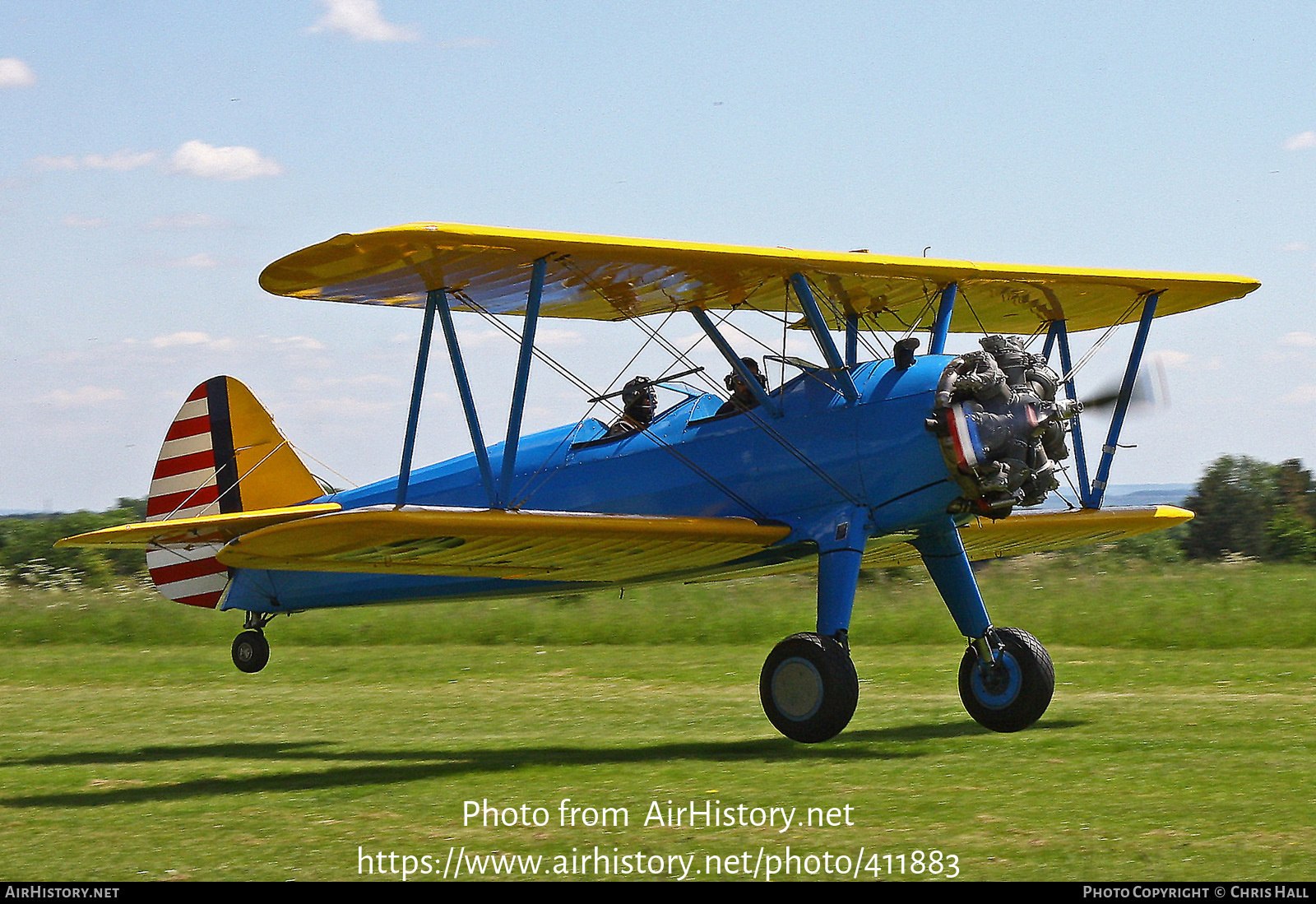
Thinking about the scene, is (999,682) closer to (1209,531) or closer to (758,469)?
(758,469)

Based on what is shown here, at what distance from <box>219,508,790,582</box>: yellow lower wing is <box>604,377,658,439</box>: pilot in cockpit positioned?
1138mm

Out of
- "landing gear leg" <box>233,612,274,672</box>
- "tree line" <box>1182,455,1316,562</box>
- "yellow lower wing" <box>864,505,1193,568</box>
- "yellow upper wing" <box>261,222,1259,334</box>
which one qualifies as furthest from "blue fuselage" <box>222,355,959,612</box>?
"tree line" <box>1182,455,1316,562</box>

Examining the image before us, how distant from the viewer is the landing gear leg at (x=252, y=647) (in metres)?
13.1

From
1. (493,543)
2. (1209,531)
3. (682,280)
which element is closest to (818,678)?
(493,543)

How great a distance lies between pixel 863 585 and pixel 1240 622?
6.66m

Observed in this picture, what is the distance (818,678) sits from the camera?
26.9ft

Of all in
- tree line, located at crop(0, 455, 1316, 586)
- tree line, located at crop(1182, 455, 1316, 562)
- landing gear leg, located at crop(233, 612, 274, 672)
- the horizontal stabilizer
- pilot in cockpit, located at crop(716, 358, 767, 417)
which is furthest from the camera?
tree line, located at crop(1182, 455, 1316, 562)

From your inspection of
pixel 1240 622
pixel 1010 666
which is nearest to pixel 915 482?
pixel 1010 666

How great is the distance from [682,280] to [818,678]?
9.34ft

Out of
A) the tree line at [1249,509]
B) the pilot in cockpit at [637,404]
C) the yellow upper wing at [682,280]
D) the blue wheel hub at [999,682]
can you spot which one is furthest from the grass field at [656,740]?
the tree line at [1249,509]

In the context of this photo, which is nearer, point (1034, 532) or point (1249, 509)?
point (1034, 532)

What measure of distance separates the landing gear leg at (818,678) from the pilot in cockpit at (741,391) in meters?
1.49

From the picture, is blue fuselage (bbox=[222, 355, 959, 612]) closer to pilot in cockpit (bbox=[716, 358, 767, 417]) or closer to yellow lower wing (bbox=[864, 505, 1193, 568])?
pilot in cockpit (bbox=[716, 358, 767, 417])

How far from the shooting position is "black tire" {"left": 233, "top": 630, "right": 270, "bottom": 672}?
13.1 meters
